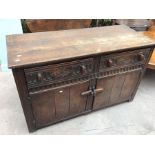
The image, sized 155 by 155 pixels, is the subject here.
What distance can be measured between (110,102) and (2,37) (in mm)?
1387

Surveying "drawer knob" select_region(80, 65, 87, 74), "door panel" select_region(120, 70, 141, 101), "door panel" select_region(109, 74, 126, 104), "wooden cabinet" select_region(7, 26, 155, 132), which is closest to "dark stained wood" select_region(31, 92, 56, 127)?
"wooden cabinet" select_region(7, 26, 155, 132)

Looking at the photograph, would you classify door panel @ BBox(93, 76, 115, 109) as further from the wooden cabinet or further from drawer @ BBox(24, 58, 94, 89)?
drawer @ BBox(24, 58, 94, 89)

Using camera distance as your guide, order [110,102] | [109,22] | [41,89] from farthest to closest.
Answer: [109,22]
[110,102]
[41,89]

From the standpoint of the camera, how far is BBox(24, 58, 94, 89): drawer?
41.5 inches

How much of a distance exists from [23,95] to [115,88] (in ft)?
2.67

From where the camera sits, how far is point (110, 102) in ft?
5.35

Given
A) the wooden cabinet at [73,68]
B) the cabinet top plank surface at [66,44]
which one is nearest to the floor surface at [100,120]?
the wooden cabinet at [73,68]

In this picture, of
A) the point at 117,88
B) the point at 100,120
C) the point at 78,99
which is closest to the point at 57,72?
the point at 78,99

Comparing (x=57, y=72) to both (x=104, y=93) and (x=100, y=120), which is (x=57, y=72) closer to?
(x=104, y=93)

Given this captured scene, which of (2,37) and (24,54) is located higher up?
(24,54)

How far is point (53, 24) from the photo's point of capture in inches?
73.4

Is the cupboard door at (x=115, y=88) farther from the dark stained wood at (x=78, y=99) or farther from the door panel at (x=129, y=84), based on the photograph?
the dark stained wood at (x=78, y=99)
